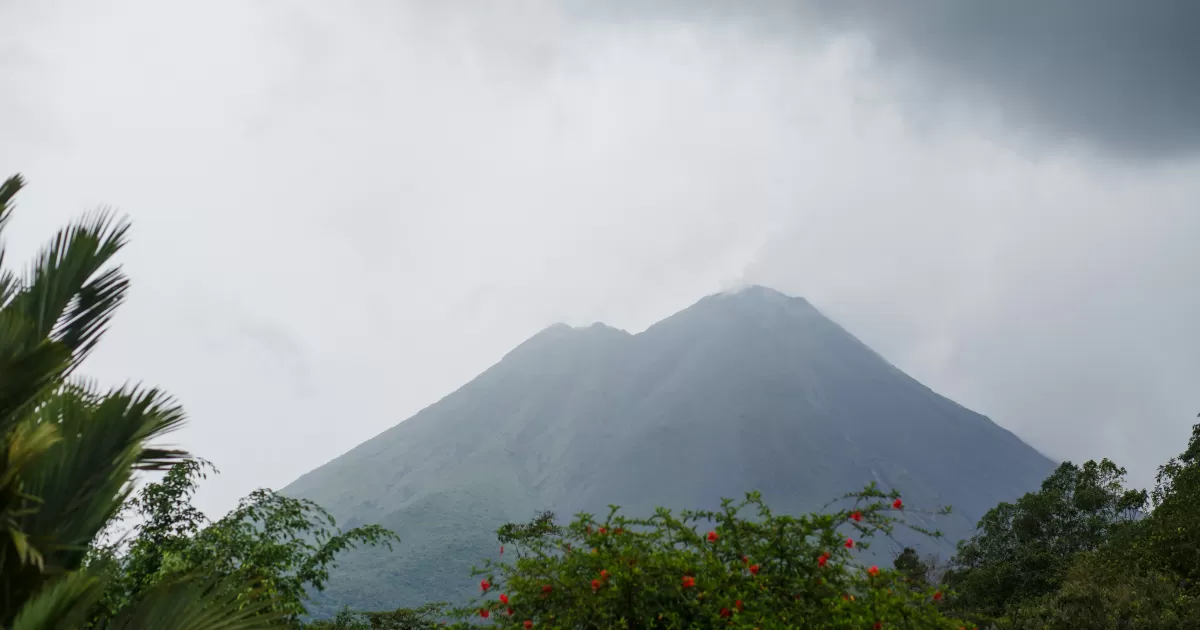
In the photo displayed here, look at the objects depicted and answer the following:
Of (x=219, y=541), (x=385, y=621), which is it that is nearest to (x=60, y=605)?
(x=219, y=541)

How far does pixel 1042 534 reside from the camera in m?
24.8

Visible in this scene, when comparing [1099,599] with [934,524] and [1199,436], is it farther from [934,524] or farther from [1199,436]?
[934,524]

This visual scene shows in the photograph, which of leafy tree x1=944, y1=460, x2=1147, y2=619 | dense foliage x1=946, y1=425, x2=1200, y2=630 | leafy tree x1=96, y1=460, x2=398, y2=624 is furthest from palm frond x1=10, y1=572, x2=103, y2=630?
Result: leafy tree x1=944, y1=460, x2=1147, y2=619

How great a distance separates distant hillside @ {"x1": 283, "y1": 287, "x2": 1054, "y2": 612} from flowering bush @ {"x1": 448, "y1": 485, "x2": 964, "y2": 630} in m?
113

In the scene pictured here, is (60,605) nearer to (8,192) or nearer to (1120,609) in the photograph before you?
(8,192)

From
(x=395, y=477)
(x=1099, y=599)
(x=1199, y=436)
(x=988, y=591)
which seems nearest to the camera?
(x=1099, y=599)

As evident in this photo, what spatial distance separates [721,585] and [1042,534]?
2695 centimetres

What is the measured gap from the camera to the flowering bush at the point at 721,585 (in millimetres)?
3248

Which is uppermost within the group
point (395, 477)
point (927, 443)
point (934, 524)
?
point (395, 477)

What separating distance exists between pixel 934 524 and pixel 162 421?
6134 inches

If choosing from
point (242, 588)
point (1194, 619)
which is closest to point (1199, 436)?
point (1194, 619)

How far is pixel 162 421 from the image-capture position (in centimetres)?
346

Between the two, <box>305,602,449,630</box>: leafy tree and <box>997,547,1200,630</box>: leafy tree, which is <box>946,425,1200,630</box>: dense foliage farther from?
<box>305,602,449,630</box>: leafy tree

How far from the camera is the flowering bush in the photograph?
3248mm
